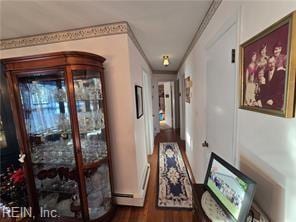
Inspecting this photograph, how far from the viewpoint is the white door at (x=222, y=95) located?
122 centimetres

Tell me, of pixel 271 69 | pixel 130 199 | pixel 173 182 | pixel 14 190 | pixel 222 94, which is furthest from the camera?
pixel 173 182

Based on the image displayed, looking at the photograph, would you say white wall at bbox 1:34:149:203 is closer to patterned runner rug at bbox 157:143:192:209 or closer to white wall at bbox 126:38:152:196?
white wall at bbox 126:38:152:196

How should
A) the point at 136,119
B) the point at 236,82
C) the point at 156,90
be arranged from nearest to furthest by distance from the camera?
the point at 236,82 → the point at 136,119 → the point at 156,90

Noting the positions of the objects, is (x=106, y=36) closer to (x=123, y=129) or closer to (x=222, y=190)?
(x=123, y=129)

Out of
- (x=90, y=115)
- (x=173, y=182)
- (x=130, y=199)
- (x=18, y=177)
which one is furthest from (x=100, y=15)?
(x=173, y=182)

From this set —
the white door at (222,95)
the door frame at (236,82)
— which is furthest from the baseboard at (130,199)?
the door frame at (236,82)

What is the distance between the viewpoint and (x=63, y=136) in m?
1.90

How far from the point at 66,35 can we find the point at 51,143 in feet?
4.62

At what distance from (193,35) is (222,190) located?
82.9 inches

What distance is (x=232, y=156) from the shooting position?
4.01 ft

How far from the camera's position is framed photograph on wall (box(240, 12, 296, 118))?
0.64 metres

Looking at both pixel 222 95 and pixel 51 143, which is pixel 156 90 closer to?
pixel 51 143

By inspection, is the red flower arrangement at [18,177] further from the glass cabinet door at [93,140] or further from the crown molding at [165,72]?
the crown molding at [165,72]

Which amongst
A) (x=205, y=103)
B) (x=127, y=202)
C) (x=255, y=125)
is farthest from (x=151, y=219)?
(x=255, y=125)
